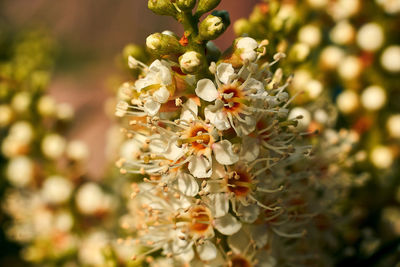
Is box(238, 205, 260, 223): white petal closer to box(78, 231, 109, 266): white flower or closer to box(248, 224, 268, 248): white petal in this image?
box(248, 224, 268, 248): white petal

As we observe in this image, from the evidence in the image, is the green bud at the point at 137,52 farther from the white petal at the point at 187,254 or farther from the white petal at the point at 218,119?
the white petal at the point at 187,254

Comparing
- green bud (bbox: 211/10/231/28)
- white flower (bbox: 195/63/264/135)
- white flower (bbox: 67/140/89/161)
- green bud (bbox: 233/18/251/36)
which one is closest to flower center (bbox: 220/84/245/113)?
white flower (bbox: 195/63/264/135)

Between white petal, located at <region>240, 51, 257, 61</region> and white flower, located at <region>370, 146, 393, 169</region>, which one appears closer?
white petal, located at <region>240, 51, 257, 61</region>

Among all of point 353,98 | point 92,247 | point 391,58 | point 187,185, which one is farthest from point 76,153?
point 391,58

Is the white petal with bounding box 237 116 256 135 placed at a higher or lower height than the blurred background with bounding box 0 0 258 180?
higher

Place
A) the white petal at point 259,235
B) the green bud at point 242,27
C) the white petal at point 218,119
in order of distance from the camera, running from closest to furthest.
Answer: the white petal at point 218,119, the white petal at point 259,235, the green bud at point 242,27

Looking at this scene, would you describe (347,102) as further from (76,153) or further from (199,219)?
(76,153)

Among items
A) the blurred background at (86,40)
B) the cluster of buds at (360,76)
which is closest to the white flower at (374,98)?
the cluster of buds at (360,76)

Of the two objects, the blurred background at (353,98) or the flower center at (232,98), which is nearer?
the flower center at (232,98)
